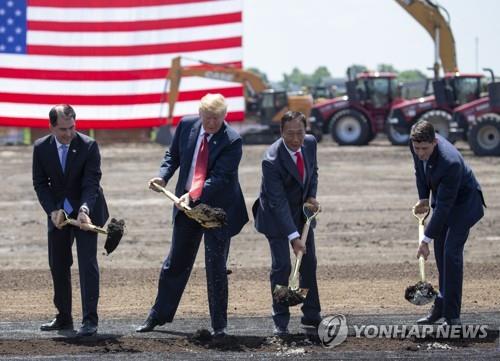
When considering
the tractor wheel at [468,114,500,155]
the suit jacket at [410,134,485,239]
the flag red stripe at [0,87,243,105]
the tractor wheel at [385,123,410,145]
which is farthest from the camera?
the tractor wheel at [385,123,410,145]

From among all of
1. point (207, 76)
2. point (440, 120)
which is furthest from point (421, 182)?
point (440, 120)

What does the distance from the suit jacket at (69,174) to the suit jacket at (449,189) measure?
8.44 feet

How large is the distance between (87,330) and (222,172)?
162cm

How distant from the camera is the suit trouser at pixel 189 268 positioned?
962 centimetres

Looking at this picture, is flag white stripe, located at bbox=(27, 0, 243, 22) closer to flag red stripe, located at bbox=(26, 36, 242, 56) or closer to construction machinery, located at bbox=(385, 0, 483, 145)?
flag red stripe, located at bbox=(26, 36, 242, 56)

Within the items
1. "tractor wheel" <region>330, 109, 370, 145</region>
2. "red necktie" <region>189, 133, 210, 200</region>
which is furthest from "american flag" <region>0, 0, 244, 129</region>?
"tractor wheel" <region>330, 109, 370, 145</region>

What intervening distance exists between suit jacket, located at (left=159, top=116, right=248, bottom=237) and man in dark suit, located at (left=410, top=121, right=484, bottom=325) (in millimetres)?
1406

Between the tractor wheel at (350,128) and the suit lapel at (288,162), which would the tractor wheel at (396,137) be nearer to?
the tractor wheel at (350,128)

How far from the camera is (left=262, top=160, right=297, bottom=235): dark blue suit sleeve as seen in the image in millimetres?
9492

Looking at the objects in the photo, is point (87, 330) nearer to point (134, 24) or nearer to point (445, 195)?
point (445, 195)

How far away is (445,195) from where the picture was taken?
9.52m

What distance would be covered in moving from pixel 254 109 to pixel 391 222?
24510 millimetres

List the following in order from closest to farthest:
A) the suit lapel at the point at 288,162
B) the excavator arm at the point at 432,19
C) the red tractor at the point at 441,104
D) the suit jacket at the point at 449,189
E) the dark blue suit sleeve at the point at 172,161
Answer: the suit jacket at the point at 449,189 → the suit lapel at the point at 288,162 → the dark blue suit sleeve at the point at 172,161 → the red tractor at the point at 441,104 → the excavator arm at the point at 432,19

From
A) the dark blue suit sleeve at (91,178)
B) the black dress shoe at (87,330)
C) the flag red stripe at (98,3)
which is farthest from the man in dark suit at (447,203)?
the flag red stripe at (98,3)
